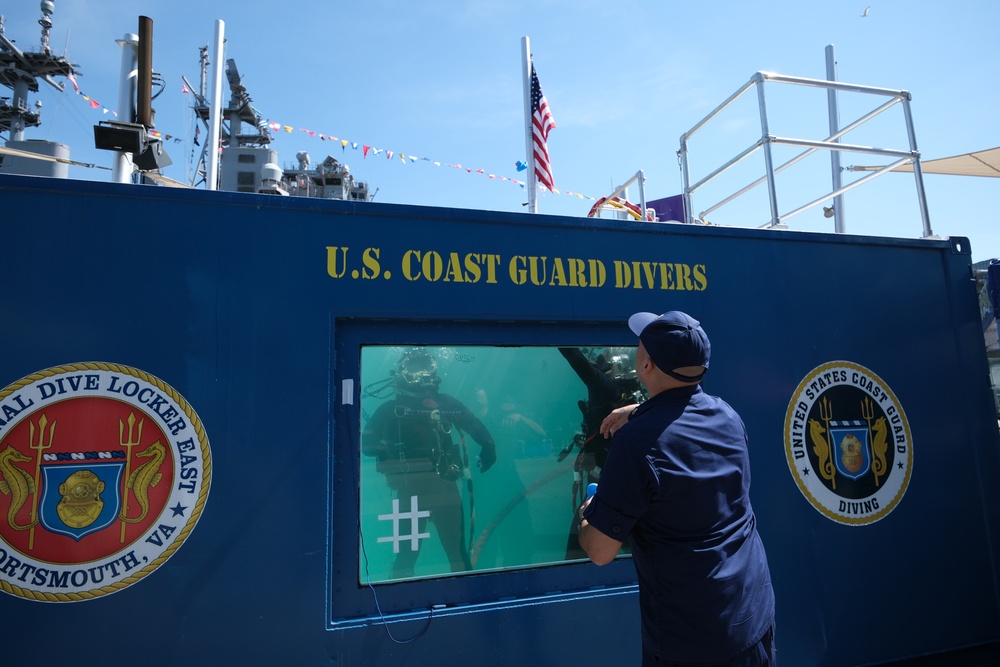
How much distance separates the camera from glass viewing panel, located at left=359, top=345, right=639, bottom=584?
9.25 ft

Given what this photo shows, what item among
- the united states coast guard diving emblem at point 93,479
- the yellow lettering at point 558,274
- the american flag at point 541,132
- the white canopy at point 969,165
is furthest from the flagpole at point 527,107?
the white canopy at point 969,165

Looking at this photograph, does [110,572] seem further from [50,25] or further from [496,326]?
[50,25]

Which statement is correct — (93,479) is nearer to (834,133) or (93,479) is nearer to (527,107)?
(527,107)

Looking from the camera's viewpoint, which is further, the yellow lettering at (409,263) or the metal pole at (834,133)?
the metal pole at (834,133)

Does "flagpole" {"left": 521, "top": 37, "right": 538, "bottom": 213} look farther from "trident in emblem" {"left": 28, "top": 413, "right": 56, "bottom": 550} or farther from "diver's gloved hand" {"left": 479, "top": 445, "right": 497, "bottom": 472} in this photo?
"trident in emblem" {"left": 28, "top": 413, "right": 56, "bottom": 550}

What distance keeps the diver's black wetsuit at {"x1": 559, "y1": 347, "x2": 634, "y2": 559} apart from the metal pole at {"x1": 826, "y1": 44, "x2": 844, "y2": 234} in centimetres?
350

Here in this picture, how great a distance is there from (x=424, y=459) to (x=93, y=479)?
131 cm

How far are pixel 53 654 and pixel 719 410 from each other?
253 cm

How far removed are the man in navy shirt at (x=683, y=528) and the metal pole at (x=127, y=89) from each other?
2795 mm

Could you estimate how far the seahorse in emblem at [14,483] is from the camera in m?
2.33

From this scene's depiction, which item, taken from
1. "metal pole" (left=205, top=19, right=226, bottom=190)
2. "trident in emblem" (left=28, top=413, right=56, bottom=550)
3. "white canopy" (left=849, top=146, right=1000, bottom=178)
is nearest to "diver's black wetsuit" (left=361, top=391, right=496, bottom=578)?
"trident in emblem" (left=28, top=413, right=56, bottom=550)

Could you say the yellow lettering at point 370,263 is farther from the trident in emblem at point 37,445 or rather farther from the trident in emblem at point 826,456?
the trident in emblem at point 826,456

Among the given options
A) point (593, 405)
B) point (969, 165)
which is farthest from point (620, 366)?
point (969, 165)

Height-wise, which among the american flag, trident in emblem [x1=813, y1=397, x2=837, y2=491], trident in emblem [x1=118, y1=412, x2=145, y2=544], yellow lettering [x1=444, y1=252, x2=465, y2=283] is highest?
the american flag
